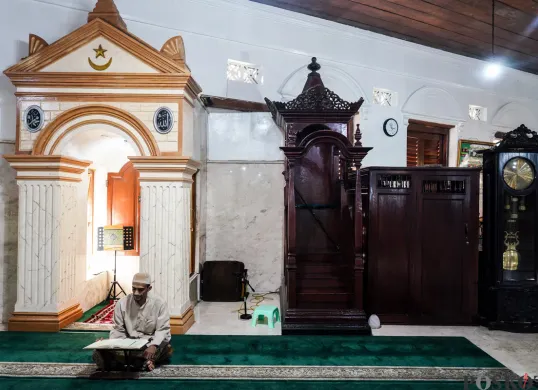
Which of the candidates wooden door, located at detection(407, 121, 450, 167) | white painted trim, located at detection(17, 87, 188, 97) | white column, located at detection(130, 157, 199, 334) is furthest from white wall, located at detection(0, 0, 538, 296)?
white column, located at detection(130, 157, 199, 334)

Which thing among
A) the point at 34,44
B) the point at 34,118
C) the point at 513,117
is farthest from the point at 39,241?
the point at 513,117

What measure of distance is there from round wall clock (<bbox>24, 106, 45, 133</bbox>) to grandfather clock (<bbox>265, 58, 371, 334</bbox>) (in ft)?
10.2

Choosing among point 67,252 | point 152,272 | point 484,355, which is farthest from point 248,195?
point 484,355

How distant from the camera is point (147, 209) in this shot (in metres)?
4.82

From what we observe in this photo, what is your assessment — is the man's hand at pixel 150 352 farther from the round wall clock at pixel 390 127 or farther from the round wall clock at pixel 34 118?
the round wall clock at pixel 390 127

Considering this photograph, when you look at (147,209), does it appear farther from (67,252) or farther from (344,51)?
(344,51)

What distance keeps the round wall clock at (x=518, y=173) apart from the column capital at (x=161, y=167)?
4379mm

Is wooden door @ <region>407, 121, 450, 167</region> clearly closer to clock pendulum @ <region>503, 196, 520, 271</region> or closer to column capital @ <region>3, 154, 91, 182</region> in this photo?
clock pendulum @ <region>503, 196, 520, 271</region>

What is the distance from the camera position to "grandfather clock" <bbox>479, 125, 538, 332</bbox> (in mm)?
5062

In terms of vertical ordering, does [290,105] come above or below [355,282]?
above

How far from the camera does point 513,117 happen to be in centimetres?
824

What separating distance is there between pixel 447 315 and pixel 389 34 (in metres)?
5.11

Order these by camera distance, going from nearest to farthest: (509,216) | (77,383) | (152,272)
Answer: (77,383), (152,272), (509,216)

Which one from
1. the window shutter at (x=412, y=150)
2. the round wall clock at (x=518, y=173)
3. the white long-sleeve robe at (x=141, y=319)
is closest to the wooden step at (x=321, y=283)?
the white long-sleeve robe at (x=141, y=319)
